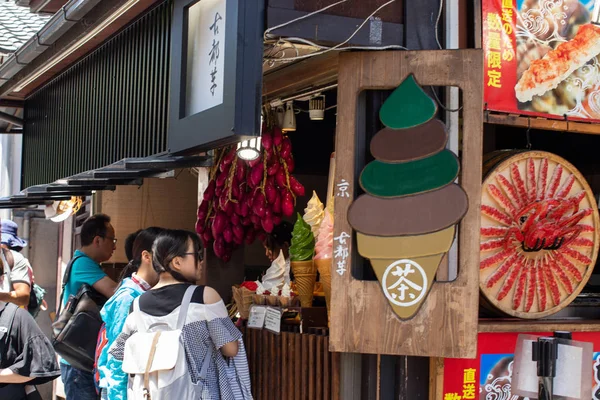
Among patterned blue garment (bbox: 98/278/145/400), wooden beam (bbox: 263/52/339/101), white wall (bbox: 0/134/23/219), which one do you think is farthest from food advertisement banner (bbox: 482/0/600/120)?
white wall (bbox: 0/134/23/219)

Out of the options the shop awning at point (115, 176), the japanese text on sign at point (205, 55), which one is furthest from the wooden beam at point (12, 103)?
the japanese text on sign at point (205, 55)

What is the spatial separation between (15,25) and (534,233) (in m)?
8.34

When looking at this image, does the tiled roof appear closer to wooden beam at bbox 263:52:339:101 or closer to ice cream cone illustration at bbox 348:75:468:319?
wooden beam at bbox 263:52:339:101

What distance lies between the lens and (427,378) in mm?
5484

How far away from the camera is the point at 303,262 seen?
6359 mm

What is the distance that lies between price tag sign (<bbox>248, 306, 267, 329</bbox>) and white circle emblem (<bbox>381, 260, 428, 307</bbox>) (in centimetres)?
157

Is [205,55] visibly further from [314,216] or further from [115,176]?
[314,216]

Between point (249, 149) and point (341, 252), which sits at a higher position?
point (249, 149)

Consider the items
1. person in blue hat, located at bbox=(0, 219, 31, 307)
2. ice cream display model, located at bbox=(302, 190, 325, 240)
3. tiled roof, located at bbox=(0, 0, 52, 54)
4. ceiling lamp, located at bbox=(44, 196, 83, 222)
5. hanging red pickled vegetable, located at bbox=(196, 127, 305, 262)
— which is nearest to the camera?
ice cream display model, located at bbox=(302, 190, 325, 240)

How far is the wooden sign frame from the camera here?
199 inches

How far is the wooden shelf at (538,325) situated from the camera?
557cm

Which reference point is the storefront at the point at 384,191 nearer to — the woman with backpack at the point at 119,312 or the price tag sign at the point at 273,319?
the price tag sign at the point at 273,319

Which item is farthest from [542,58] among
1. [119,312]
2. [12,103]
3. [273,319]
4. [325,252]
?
[12,103]

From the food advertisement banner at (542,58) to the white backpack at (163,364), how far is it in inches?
102
